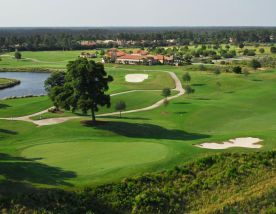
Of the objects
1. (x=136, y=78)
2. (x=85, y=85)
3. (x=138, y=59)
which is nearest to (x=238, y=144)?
(x=85, y=85)

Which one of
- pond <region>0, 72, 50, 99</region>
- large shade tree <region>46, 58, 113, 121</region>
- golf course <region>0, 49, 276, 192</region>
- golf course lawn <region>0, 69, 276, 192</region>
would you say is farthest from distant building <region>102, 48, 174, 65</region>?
large shade tree <region>46, 58, 113, 121</region>

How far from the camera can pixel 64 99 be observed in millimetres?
45719

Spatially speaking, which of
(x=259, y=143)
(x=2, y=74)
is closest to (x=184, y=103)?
(x=259, y=143)

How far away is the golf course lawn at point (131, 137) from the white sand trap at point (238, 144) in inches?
29.5

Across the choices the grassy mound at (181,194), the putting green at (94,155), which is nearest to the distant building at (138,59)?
the putting green at (94,155)

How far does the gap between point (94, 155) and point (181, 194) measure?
280 inches

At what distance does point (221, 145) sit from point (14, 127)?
23100 mm

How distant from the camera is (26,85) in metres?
112

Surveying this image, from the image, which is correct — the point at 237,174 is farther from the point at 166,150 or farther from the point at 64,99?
the point at 64,99

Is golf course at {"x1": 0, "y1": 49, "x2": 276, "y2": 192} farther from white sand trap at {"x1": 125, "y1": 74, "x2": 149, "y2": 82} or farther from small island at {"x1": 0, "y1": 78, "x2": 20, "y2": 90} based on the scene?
small island at {"x1": 0, "y1": 78, "x2": 20, "y2": 90}

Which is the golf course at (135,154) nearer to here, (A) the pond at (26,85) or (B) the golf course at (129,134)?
(B) the golf course at (129,134)

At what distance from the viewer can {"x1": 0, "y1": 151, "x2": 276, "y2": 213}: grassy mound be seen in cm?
2408

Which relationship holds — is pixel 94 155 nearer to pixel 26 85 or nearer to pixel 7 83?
pixel 26 85

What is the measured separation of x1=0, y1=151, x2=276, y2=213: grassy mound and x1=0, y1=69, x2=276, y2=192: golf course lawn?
35.9 inches
